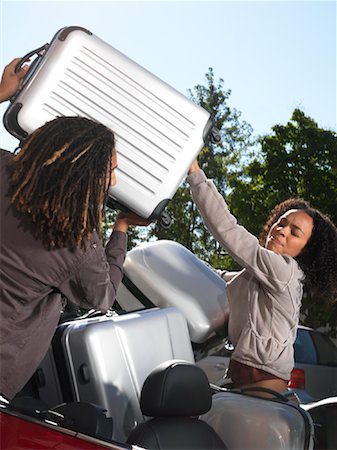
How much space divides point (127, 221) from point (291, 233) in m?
0.54

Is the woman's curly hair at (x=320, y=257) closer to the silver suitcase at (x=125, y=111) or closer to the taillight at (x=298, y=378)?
the silver suitcase at (x=125, y=111)

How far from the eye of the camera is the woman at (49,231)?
58.3 inches

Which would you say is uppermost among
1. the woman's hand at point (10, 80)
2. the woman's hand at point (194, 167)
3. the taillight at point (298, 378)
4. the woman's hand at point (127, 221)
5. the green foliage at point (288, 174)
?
the green foliage at point (288, 174)

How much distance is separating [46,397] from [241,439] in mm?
649

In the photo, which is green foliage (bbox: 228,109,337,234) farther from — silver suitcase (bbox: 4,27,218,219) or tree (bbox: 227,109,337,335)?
silver suitcase (bbox: 4,27,218,219)

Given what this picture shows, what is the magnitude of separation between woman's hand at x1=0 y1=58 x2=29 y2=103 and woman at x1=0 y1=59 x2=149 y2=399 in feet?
0.75

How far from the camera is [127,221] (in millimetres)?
1782

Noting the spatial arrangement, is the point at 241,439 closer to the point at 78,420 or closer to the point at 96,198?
the point at 78,420

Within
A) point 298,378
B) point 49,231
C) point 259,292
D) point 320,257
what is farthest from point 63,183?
point 298,378

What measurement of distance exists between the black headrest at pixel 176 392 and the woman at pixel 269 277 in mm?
508

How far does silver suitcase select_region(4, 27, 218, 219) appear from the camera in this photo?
1700 millimetres

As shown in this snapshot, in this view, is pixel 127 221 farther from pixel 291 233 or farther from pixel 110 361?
pixel 291 233


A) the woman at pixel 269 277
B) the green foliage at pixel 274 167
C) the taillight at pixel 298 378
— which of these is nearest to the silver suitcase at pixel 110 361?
the woman at pixel 269 277

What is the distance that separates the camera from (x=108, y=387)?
1977mm
